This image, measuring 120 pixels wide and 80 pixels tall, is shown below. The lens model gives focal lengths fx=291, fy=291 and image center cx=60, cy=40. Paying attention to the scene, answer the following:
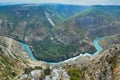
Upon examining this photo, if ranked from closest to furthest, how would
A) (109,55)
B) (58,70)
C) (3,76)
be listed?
(58,70), (109,55), (3,76)

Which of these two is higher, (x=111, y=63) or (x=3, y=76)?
(x=111, y=63)

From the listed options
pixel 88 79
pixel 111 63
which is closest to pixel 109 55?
pixel 111 63

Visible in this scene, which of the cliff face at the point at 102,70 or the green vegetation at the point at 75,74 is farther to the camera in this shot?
the green vegetation at the point at 75,74

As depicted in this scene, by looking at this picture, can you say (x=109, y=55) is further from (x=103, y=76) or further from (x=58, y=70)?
(x=58, y=70)

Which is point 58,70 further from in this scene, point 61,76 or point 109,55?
point 109,55

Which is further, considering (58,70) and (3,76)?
(3,76)

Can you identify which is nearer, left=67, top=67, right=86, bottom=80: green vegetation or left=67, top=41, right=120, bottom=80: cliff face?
left=67, top=41, right=120, bottom=80: cliff face

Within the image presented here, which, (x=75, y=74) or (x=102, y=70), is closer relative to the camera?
(x=75, y=74)

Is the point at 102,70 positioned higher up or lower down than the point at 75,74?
lower down

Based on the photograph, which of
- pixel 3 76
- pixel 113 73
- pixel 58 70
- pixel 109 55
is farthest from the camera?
pixel 3 76
